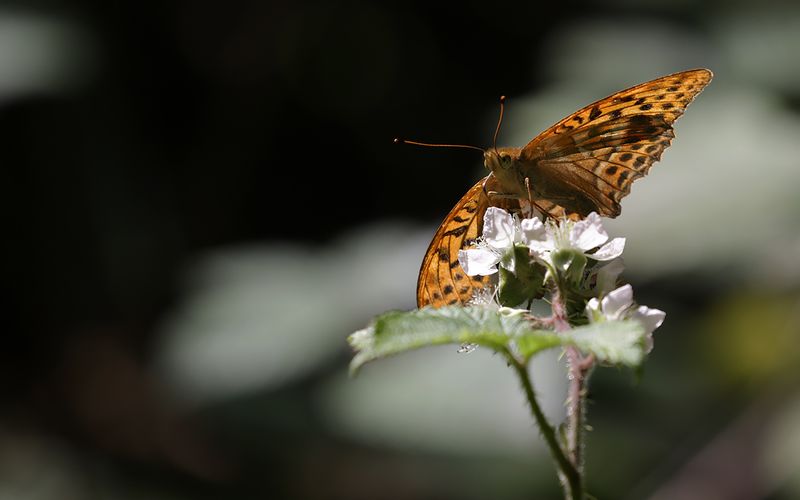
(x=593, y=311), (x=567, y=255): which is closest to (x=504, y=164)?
(x=567, y=255)

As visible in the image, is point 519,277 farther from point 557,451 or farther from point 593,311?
point 557,451

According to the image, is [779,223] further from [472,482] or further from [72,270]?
[72,270]

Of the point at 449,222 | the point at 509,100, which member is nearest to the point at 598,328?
the point at 449,222

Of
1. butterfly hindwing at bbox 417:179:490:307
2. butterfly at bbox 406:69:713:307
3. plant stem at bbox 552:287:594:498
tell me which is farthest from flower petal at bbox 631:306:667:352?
butterfly at bbox 406:69:713:307

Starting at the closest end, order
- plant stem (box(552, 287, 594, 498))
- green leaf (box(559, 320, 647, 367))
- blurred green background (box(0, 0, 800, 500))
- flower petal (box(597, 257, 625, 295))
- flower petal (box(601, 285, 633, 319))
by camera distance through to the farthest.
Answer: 1. green leaf (box(559, 320, 647, 367))
2. plant stem (box(552, 287, 594, 498))
3. flower petal (box(601, 285, 633, 319))
4. flower petal (box(597, 257, 625, 295))
5. blurred green background (box(0, 0, 800, 500))

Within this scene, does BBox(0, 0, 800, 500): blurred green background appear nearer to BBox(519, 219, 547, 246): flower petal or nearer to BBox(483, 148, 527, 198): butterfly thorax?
BBox(483, 148, 527, 198): butterfly thorax

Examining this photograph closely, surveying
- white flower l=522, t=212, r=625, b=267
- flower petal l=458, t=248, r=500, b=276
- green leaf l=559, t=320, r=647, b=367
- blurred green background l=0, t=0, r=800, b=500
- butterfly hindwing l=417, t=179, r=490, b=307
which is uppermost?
green leaf l=559, t=320, r=647, b=367
